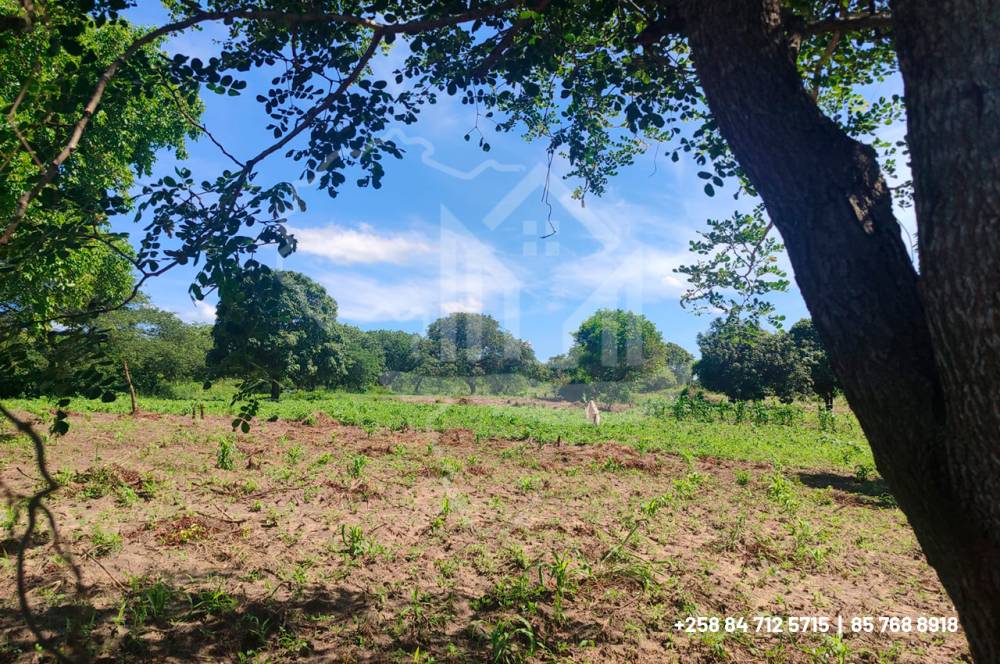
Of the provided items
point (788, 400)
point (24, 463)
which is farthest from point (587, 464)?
point (788, 400)

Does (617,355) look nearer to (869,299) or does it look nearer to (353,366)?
(353,366)

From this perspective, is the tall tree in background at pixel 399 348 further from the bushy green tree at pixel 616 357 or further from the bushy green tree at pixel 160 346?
the bushy green tree at pixel 160 346

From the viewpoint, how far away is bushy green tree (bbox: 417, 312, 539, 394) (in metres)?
49.3

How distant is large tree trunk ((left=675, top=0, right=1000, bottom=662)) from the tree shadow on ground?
637cm

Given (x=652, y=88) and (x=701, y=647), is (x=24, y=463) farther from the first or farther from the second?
(x=652, y=88)

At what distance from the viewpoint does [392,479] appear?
267 inches

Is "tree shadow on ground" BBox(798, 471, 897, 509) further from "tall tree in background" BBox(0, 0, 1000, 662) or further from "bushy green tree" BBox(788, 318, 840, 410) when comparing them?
"bushy green tree" BBox(788, 318, 840, 410)

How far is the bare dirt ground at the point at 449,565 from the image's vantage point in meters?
3.23

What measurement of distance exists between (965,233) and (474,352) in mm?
49313

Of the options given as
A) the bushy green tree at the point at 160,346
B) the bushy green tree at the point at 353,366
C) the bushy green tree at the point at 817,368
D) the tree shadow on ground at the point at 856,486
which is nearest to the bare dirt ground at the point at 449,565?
the tree shadow on ground at the point at 856,486

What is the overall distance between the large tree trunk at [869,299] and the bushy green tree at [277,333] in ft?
7.42

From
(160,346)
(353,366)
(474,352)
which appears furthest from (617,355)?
→ (160,346)

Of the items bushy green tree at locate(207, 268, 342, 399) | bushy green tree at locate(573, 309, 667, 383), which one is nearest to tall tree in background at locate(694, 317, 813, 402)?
bushy green tree at locate(573, 309, 667, 383)

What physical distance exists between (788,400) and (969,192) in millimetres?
25929
